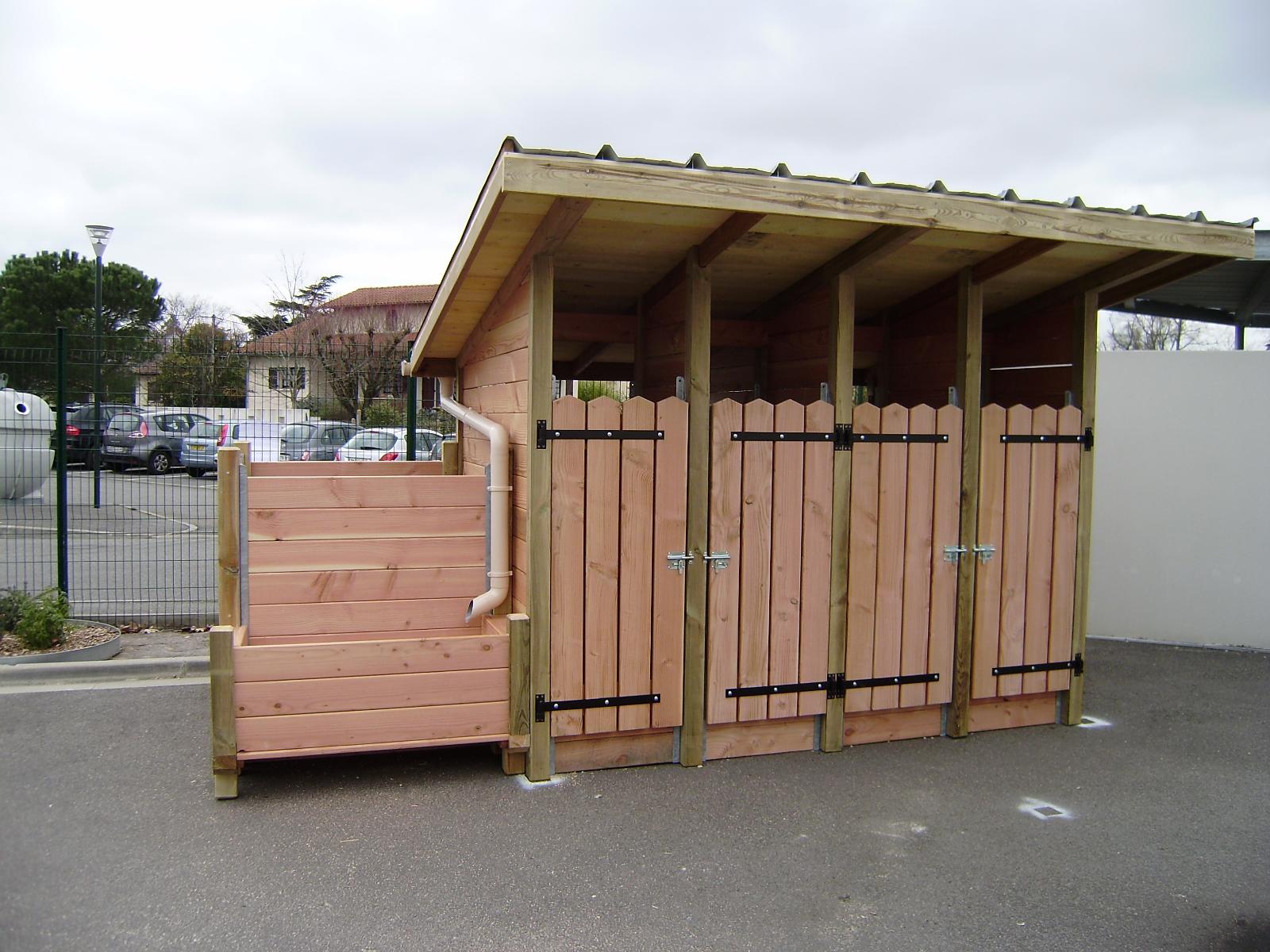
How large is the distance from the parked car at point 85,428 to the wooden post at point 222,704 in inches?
155

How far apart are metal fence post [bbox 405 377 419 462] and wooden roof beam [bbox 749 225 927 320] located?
3.23m

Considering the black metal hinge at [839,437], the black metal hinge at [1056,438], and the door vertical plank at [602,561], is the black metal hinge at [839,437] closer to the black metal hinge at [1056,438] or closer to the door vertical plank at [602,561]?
the black metal hinge at [1056,438]

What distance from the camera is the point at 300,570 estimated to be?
4582mm

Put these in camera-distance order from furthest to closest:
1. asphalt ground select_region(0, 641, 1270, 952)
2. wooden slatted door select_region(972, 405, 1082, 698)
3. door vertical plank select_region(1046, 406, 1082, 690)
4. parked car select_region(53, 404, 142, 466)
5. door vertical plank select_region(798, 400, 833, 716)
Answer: parked car select_region(53, 404, 142, 466) → door vertical plank select_region(1046, 406, 1082, 690) → wooden slatted door select_region(972, 405, 1082, 698) → door vertical plank select_region(798, 400, 833, 716) → asphalt ground select_region(0, 641, 1270, 952)

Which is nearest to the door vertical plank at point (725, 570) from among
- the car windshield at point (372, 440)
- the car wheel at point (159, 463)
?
the car wheel at point (159, 463)

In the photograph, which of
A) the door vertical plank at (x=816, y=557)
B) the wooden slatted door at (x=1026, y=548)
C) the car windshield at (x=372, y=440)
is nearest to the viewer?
the door vertical plank at (x=816, y=557)

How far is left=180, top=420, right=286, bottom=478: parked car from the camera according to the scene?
23.8 feet

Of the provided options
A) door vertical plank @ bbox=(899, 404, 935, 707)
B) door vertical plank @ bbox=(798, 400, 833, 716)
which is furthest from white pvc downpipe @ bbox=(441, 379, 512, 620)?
door vertical plank @ bbox=(899, 404, 935, 707)

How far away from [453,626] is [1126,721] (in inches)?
160

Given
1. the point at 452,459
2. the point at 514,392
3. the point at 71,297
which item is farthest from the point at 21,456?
the point at 71,297

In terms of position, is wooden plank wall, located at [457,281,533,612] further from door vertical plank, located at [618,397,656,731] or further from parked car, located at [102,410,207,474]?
parked car, located at [102,410,207,474]

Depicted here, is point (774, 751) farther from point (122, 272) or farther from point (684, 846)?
point (122, 272)

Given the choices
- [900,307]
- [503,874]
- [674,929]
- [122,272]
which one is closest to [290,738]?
[503,874]

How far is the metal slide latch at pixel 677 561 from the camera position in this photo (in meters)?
4.51
